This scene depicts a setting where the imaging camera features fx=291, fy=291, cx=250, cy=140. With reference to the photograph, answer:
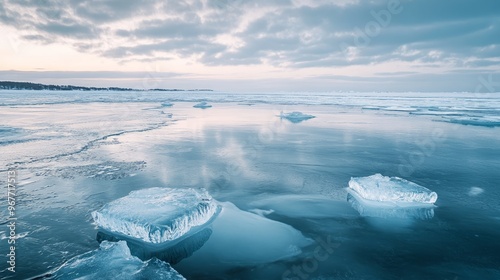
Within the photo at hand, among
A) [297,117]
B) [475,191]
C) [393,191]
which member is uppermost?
[393,191]

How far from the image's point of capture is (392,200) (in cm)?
501

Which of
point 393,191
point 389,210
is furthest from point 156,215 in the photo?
point 393,191

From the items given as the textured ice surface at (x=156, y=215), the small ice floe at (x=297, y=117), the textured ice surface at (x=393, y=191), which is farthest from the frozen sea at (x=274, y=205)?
the small ice floe at (x=297, y=117)

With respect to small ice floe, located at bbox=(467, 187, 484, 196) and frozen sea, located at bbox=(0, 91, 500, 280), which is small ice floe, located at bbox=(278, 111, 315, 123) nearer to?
frozen sea, located at bbox=(0, 91, 500, 280)

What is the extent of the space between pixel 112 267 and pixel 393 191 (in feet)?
14.3

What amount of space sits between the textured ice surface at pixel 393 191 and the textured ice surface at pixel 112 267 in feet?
11.7

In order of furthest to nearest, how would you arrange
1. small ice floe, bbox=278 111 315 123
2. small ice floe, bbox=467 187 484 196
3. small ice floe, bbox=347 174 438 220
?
small ice floe, bbox=278 111 315 123 → small ice floe, bbox=467 187 484 196 → small ice floe, bbox=347 174 438 220

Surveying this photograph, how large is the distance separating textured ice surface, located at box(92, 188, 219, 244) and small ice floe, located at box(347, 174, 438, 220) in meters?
2.54

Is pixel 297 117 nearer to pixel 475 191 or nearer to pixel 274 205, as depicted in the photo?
pixel 475 191

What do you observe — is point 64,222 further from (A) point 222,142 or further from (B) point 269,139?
(B) point 269,139

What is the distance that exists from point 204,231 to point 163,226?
67cm

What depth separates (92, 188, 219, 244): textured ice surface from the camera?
3693mm

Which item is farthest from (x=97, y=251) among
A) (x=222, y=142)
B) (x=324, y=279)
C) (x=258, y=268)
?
(x=222, y=142)

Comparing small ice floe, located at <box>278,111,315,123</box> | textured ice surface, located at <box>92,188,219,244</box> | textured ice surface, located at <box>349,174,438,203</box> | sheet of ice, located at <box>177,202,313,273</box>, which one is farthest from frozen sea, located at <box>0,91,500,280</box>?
small ice floe, located at <box>278,111,315,123</box>
